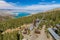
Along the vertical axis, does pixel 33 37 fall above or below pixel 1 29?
above

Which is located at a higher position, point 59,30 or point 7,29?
point 59,30

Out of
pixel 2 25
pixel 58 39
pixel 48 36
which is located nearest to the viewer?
pixel 58 39

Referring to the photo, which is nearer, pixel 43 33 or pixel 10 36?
pixel 43 33

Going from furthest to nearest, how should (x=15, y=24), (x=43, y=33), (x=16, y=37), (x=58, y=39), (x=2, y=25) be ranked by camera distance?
(x=2, y=25), (x=15, y=24), (x=16, y=37), (x=43, y=33), (x=58, y=39)

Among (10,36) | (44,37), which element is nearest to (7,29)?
(10,36)

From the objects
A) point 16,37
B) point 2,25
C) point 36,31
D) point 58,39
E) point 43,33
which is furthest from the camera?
point 2,25

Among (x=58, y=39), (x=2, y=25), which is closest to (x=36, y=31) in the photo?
Result: (x=58, y=39)

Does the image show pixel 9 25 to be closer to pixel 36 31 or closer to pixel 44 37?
pixel 36 31

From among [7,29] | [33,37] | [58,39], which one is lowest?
[7,29]

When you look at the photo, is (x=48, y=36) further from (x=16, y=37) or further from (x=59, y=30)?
(x=16, y=37)
